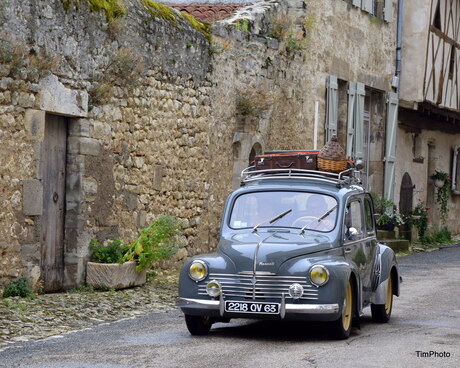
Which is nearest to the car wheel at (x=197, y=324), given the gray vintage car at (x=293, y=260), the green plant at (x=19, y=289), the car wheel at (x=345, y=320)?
the gray vintage car at (x=293, y=260)

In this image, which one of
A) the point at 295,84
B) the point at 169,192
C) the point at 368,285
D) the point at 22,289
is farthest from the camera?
the point at 295,84

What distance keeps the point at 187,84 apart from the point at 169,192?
5.19ft

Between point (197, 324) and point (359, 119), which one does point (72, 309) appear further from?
point (359, 119)

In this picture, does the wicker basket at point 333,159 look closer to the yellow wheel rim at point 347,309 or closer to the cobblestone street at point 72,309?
the yellow wheel rim at point 347,309

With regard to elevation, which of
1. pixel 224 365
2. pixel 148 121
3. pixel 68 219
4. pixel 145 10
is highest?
pixel 145 10

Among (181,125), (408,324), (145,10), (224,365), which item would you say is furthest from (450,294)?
(224,365)

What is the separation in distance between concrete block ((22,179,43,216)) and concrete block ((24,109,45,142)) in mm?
472

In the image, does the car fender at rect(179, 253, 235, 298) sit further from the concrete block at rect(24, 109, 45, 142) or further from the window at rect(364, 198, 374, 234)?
the concrete block at rect(24, 109, 45, 142)

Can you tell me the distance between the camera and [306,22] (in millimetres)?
18484

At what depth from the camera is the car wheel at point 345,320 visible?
27.7ft

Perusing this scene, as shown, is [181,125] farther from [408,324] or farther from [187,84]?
[408,324]

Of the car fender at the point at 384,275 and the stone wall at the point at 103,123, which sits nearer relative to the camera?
the car fender at the point at 384,275

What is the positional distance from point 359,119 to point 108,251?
9.88 m

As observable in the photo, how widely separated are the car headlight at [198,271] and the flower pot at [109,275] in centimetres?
330
